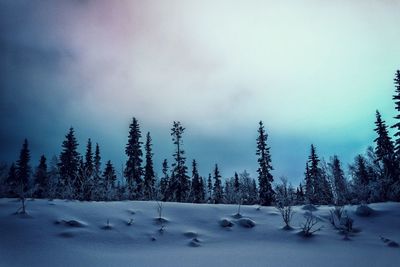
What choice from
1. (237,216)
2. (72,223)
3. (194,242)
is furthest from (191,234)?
(72,223)

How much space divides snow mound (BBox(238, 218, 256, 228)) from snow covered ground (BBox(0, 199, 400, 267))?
16 cm

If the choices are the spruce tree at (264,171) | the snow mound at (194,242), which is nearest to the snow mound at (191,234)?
the snow mound at (194,242)

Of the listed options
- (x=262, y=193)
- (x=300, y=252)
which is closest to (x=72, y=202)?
(x=300, y=252)

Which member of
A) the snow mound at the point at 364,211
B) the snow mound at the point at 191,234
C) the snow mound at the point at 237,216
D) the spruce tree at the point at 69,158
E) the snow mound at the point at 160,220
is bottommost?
the snow mound at the point at 191,234

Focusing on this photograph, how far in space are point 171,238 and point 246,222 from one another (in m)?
2.82

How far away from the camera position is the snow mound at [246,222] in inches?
415

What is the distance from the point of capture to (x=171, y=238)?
9289 millimetres

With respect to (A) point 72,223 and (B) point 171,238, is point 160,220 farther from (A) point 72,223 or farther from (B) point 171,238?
(A) point 72,223

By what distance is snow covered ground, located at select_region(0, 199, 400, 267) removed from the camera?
7.37 meters

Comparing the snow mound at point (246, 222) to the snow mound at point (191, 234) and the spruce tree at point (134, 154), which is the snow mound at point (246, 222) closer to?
the snow mound at point (191, 234)

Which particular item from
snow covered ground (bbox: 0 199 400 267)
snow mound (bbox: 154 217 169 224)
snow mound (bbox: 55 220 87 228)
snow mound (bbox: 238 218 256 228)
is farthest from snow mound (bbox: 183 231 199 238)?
snow mound (bbox: 55 220 87 228)

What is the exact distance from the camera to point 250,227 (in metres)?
10.5

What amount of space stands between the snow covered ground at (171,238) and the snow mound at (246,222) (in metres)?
0.16

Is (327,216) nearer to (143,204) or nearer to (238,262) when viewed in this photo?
(238,262)
